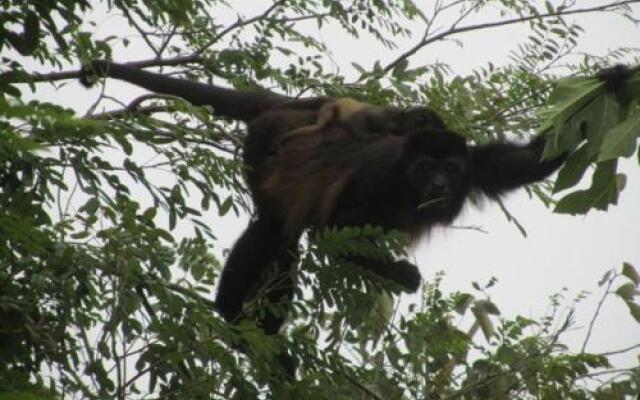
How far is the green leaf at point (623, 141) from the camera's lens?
229 cm

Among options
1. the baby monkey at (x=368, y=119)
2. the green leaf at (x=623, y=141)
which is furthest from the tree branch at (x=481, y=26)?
the green leaf at (x=623, y=141)

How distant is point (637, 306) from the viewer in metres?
4.73

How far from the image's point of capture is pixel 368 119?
579cm

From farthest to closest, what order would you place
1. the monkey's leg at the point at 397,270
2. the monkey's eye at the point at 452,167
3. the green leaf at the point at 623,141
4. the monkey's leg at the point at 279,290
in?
the monkey's eye at the point at 452,167 → the monkey's leg at the point at 397,270 → the monkey's leg at the point at 279,290 → the green leaf at the point at 623,141

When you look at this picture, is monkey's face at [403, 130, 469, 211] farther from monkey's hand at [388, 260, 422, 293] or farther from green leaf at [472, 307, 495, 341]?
green leaf at [472, 307, 495, 341]

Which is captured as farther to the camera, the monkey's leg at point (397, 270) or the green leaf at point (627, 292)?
the monkey's leg at point (397, 270)

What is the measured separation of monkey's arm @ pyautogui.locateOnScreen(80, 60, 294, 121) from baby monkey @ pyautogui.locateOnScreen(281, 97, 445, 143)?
401 mm

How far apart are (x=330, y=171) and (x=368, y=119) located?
38 centimetres

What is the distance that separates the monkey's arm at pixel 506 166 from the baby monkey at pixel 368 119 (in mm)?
369

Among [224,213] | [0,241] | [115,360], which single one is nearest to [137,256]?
[115,360]

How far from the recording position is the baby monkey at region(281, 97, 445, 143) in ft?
18.7

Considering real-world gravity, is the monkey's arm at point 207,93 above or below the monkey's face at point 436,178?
above

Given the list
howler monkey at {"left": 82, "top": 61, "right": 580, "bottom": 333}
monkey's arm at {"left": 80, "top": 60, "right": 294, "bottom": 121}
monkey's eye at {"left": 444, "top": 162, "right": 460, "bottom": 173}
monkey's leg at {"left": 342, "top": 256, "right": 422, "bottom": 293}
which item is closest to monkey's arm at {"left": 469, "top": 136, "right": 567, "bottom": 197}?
howler monkey at {"left": 82, "top": 61, "right": 580, "bottom": 333}

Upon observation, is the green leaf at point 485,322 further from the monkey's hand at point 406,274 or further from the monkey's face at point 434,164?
the monkey's face at point 434,164
